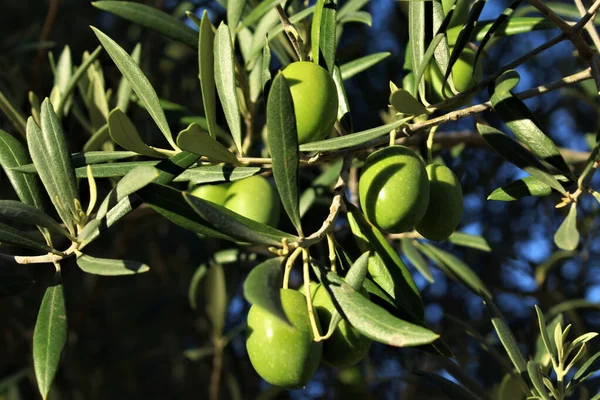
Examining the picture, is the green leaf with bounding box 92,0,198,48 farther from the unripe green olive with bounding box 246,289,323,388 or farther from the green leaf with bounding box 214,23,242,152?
the unripe green olive with bounding box 246,289,323,388

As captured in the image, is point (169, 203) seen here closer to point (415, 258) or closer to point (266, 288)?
point (266, 288)

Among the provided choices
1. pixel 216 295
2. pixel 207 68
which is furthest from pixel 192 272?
pixel 207 68

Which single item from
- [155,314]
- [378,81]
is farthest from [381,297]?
[155,314]

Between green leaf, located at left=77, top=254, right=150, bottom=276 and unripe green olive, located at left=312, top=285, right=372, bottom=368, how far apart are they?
10.3 inches

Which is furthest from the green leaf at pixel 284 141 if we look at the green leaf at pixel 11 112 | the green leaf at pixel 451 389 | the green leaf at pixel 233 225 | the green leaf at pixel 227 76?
the green leaf at pixel 11 112

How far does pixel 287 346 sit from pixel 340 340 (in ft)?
0.33

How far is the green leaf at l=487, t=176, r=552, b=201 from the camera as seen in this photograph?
1216mm

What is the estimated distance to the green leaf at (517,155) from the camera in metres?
1.16

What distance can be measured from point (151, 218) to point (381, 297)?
4.36 feet

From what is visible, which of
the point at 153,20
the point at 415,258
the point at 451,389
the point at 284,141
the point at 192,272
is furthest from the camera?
the point at 192,272

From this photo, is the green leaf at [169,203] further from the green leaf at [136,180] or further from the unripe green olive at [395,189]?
the unripe green olive at [395,189]

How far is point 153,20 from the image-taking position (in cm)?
155

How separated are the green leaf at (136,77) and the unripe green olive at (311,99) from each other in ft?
0.69

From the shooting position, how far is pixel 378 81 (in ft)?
8.35
